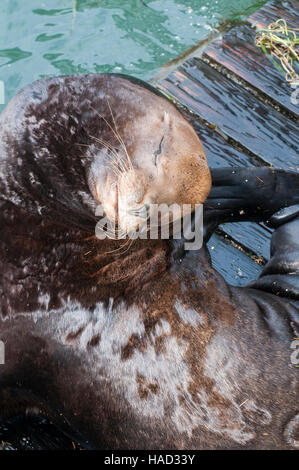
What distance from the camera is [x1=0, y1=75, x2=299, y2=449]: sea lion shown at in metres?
2.37

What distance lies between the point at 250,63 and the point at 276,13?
61 cm

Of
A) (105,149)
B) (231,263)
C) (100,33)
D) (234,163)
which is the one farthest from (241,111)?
(105,149)

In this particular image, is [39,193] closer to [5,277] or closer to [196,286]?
[5,277]

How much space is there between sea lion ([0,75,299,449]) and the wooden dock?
0.87 meters

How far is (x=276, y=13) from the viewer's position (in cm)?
449

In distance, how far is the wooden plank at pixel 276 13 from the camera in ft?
14.6

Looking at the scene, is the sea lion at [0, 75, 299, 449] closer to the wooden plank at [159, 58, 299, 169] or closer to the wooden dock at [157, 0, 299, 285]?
the wooden dock at [157, 0, 299, 285]

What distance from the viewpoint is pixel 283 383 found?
8.11 feet

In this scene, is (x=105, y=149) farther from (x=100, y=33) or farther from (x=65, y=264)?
(x=100, y=33)

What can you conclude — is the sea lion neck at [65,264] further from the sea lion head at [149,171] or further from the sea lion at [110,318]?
the sea lion head at [149,171]

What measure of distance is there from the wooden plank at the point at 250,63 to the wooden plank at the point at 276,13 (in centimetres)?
11
